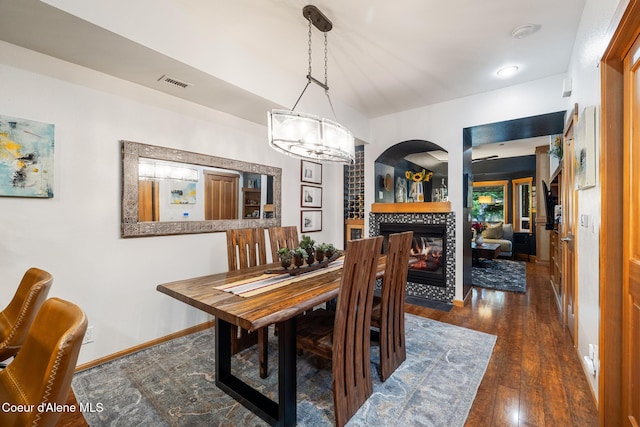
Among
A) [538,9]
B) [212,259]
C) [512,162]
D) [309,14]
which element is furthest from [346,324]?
[512,162]

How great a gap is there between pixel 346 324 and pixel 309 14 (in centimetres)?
222

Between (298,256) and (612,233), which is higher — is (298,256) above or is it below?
below

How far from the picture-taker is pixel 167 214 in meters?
2.65

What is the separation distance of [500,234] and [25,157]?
8.49m

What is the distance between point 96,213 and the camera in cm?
223

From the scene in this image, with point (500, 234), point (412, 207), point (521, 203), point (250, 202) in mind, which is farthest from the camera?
point (521, 203)

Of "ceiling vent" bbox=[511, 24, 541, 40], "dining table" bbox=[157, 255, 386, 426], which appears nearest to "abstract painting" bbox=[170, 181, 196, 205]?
"dining table" bbox=[157, 255, 386, 426]

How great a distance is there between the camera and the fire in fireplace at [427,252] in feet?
12.5

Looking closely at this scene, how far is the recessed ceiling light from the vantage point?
2.91 meters

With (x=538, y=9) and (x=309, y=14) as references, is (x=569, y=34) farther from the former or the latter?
(x=309, y=14)

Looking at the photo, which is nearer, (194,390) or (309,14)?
(194,390)

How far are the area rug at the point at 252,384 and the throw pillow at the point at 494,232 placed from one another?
540 centimetres

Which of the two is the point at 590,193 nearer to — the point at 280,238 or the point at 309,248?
the point at 309,248

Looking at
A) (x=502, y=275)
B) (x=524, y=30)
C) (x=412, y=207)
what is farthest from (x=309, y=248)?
(x=502, y=275)
